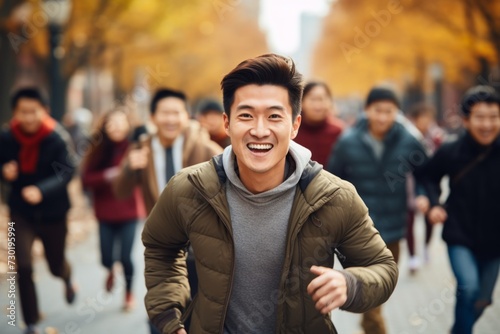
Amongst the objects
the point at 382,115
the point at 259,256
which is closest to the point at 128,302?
the point at 382,115

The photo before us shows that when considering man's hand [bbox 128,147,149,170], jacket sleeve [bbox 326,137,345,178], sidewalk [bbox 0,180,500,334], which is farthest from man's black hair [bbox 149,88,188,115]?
sidewalk [bbox 0,180,500,334]

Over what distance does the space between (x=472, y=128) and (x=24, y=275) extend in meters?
4.00

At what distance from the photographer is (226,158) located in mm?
2945

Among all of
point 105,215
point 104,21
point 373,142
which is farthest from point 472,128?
point 104,21

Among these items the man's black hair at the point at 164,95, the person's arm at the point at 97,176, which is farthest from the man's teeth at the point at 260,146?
the person's arm at the point at 97,176

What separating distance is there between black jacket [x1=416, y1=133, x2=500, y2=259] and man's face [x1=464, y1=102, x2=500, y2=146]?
57mm

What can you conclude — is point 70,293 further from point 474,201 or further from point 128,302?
point 474,201

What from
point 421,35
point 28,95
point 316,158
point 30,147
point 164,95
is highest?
point 421,35

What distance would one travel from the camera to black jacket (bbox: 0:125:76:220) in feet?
20.5

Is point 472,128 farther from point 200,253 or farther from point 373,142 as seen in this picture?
point 200,253

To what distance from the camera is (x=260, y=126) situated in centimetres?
276

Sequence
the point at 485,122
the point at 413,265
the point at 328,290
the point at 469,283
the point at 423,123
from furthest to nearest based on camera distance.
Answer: the point at 423,123
the point at 413,265
the point at 485,122
the point at 469,283
the point at 328,290

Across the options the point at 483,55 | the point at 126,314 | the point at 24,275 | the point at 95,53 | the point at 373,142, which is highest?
the point at 95,53

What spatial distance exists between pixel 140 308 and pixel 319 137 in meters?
2.57
